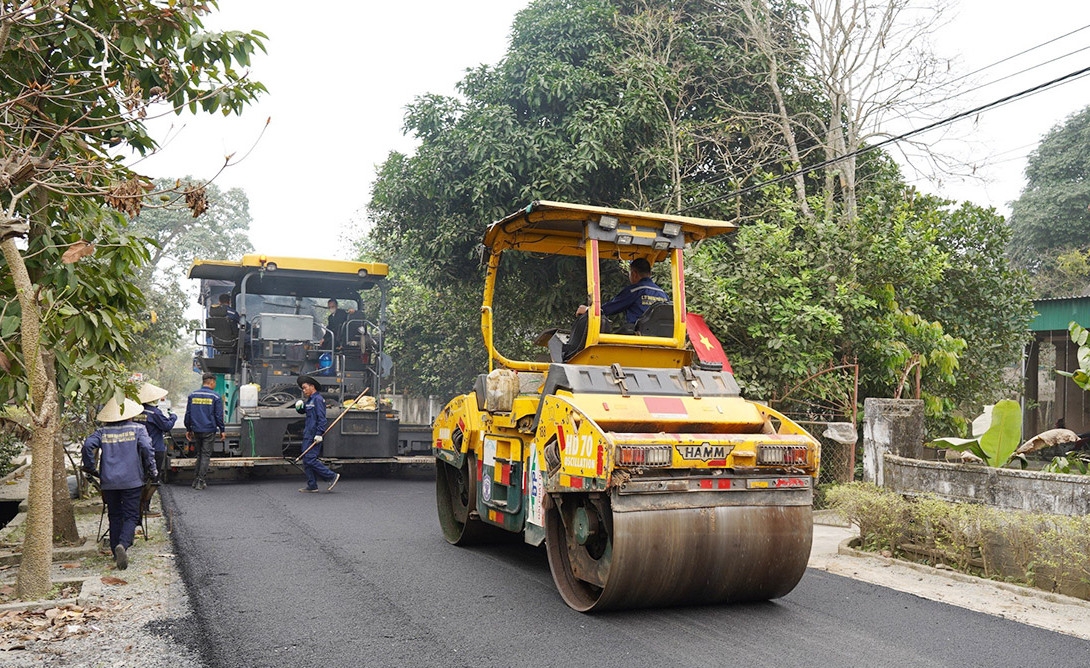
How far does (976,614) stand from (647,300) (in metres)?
2.98

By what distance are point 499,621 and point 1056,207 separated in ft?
96.8

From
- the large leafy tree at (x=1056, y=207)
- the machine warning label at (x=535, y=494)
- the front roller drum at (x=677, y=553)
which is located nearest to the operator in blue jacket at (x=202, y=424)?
the machine warning label at (x=535, y=494)

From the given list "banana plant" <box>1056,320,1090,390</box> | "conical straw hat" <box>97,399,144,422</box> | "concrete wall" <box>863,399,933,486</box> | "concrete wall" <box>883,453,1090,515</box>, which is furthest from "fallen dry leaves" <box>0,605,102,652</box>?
"banana plant" <box>1056,320,1090,390</box>

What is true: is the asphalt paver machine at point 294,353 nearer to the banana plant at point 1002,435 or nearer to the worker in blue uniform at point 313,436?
the worker in blue uniform at point 313,436

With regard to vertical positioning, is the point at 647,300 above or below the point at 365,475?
above

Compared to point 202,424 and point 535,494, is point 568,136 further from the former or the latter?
point 535,494

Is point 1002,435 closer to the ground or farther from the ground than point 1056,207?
closer to the ground

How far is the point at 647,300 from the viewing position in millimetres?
6828

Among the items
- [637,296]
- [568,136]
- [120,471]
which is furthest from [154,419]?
[568,136]

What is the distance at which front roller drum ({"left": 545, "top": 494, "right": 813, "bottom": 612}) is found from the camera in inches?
210

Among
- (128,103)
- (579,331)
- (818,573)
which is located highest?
(128,103)

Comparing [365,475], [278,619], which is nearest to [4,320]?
[278,619]

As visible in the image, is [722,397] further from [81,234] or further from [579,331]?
[81,234]

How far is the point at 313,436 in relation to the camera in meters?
11.9
